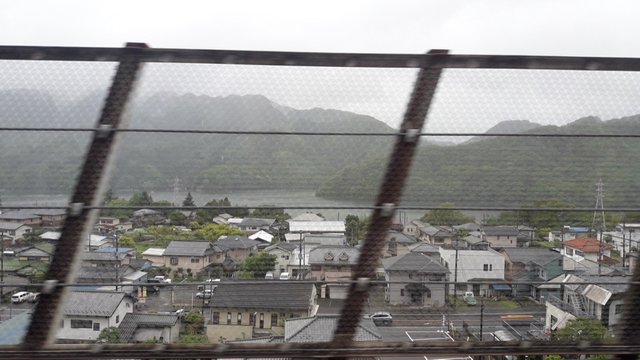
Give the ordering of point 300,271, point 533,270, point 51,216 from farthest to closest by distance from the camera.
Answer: point 533,270 < point 300,271 < point 51,216

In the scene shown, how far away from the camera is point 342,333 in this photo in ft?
9.45

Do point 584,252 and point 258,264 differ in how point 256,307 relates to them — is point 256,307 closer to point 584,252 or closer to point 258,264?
point 258,264

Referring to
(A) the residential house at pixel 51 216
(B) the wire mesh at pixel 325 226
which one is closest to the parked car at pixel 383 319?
(B) the wire mesh at pixel 325 226

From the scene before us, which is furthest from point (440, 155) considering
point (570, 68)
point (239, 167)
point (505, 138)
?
point (239, 167)

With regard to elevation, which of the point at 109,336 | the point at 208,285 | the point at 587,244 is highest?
the point at 587,244

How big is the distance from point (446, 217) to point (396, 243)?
263 mm

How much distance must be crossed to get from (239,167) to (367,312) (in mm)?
874

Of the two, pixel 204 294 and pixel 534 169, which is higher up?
pixel 534 169

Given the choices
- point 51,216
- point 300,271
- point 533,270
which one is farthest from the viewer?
point 533,270

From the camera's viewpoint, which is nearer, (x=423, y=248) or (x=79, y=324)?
(x=79, y=324)

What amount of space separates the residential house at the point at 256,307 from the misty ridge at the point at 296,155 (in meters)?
0.45

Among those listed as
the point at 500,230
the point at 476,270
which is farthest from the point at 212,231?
the point at 500,230

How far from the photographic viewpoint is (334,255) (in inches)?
117

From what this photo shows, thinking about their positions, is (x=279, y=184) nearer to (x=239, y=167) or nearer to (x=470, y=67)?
(x=239, y=167)
